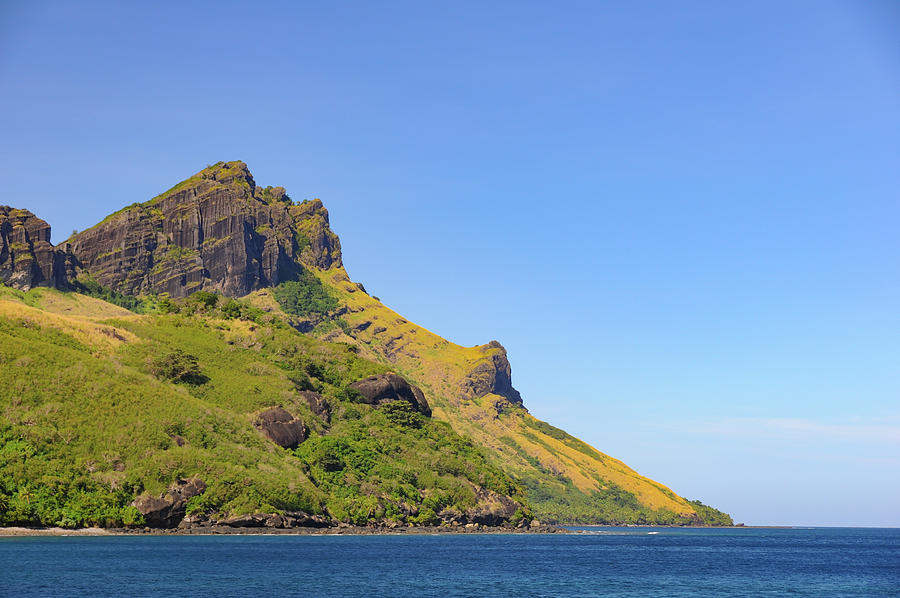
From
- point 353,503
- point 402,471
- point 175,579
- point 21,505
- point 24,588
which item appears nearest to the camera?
point 24,588

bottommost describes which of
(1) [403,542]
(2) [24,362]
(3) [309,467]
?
(1) [403,542]

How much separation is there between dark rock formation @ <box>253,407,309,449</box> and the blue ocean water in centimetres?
3855

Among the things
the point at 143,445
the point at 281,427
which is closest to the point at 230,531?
the point at 143,445

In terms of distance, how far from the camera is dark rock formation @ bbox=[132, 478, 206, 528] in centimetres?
13462

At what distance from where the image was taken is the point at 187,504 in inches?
5477

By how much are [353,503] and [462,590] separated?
91.3 metres

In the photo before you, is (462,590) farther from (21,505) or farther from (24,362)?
(24,362)

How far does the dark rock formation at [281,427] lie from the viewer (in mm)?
176875

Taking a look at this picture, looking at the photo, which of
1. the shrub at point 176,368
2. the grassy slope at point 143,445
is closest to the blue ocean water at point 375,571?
the grassy slope at point 143,445

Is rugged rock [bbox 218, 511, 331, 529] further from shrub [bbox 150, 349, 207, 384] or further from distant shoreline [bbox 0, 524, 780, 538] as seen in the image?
shrub [bbox 150, 349, 207, 384]

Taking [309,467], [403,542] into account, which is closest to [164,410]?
[309,467]

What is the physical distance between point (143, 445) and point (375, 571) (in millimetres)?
64077

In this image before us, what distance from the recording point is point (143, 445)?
5620 inches

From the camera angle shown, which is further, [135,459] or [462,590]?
[135,459]
